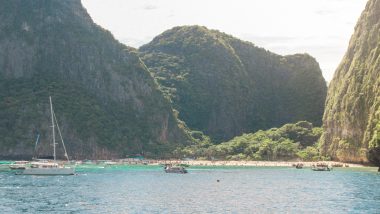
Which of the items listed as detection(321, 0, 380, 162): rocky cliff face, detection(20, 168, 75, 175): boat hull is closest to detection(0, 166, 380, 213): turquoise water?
detection(20, 168, 75, 175): boat hull

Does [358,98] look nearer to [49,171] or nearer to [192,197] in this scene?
[49,171]

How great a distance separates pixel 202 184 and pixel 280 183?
1405 centimetres

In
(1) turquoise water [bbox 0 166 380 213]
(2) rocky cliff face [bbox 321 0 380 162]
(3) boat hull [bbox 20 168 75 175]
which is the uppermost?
(2) rocky cliff face [bbox 321 0 380 162]

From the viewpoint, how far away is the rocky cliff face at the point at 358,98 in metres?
157

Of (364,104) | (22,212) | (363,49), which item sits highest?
(363,49)

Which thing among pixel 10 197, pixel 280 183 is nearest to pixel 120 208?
pixel 10 197

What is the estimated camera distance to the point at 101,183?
11438cm

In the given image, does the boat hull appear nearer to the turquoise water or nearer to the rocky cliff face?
the turquoise water

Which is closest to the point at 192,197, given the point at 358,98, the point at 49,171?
the point at 49,171

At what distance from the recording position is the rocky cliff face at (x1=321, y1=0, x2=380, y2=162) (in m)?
157

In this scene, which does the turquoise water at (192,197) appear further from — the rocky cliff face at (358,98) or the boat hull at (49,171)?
the rocky cliff face at (358,98)

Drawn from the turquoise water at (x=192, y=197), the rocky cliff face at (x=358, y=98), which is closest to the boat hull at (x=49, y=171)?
the turquoise water at (x=192, y=197)

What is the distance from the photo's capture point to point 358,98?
541 ft

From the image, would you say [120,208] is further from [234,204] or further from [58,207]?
[234,204]
